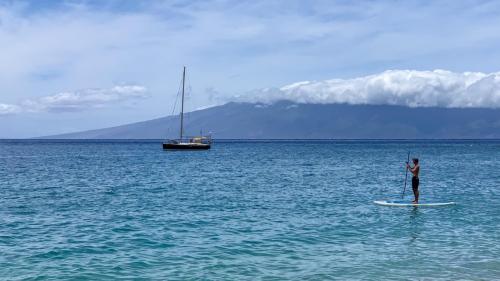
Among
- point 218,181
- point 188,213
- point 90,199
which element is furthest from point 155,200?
point 218,181

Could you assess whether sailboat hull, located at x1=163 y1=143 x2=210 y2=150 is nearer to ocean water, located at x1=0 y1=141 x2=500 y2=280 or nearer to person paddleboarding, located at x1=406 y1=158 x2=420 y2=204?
ocean water, located at x1=0 y1=141 x2=500 y2=280

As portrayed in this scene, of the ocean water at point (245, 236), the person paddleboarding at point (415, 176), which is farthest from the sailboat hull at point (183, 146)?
the person paddleboarding at point (415, 176)

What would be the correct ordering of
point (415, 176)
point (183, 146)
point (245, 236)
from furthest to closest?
1. point (183, 146)
2. point (415, 176)
3. point (245, 236)

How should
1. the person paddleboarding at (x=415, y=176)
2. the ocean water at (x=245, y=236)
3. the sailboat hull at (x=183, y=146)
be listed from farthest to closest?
the sailboat hull at (x=183, y=146)
the person paddleboarding at (x=415, y=176)
the ocean water at (x=245, y=236)

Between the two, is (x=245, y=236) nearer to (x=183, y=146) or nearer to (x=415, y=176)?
(x=415, y=176)

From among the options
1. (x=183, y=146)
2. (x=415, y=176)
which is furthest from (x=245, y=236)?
Answer: (x=183, y=146)

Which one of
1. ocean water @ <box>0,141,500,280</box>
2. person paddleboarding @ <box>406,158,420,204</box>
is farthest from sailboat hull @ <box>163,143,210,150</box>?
person paddleboarding @ <box>406,158,420,204</box>

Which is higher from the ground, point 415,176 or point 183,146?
point 183,146

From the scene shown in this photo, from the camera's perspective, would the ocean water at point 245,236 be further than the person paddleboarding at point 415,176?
No

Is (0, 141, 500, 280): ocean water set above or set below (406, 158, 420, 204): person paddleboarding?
below

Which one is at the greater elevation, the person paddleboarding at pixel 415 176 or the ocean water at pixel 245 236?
the person paddleboarding at pixel 415 176

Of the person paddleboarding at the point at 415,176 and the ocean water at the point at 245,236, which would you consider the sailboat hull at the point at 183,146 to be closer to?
the ocean water at the point at 245,236

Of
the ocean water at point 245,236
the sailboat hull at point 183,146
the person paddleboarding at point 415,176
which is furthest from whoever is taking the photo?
the sailboat hull at point 183,146

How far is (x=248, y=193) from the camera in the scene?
46219 millimetres
